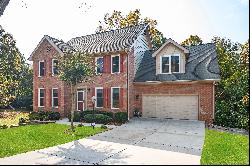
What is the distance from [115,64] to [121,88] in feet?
7.56

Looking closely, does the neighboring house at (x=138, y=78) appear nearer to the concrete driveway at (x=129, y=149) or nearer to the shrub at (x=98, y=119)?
the shrub at (x=98, y=119)

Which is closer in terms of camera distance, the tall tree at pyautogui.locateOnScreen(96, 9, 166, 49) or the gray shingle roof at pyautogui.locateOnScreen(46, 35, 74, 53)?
the gray shingle roof at pyautogui.locateOnScreen(46, 35, 74, 53)

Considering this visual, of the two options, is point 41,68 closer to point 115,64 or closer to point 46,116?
point 46,116

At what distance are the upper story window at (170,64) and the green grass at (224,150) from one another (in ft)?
26.0

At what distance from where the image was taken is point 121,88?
69.0 ft

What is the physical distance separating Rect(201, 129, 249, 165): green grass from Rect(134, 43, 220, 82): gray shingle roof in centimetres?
600

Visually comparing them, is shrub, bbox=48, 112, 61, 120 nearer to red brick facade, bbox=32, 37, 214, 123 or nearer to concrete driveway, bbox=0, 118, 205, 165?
red brick facade, bbox=32, 37, 214, 123

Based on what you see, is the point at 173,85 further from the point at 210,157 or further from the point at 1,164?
the point at 1,164

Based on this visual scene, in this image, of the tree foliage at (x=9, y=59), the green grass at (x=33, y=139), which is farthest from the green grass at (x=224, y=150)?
the tree foliage at (x=9, y=59)

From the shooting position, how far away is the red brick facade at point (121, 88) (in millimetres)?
18953

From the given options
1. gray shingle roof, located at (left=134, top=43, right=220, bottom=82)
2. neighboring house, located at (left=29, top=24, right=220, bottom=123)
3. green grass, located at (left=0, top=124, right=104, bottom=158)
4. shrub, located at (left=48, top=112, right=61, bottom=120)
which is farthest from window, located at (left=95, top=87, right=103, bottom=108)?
green grass, located at (left=0, top=124, right=104, bottom=158)

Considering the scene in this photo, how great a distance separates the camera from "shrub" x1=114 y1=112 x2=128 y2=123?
19636mm

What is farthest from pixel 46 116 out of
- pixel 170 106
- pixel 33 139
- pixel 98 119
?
pixel 170 106

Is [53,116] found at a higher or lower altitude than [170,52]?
lower
